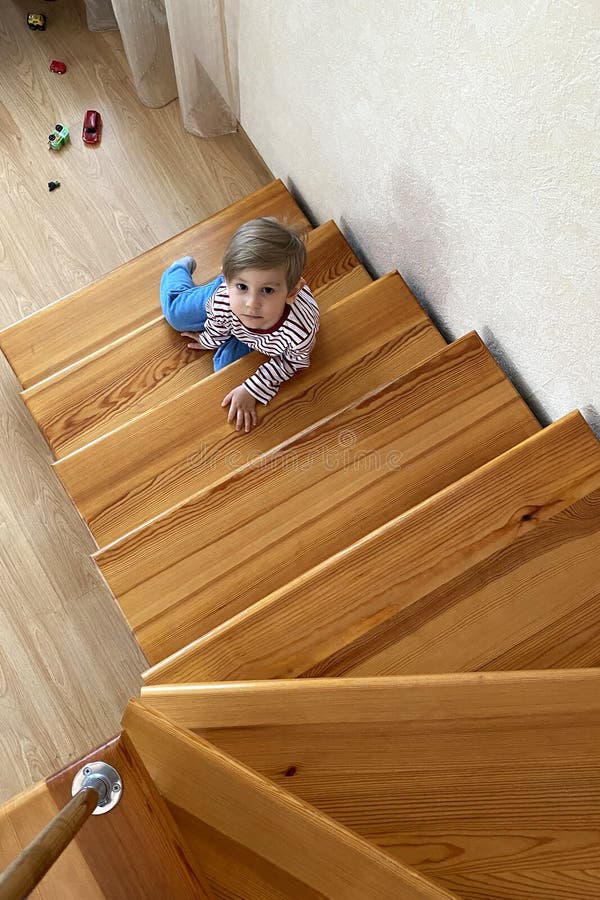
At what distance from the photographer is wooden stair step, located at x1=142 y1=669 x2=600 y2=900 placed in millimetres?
1072

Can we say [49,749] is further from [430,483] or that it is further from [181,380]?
[430,483]

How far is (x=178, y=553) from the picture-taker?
1.49 metres

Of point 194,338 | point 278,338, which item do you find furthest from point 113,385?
point 278,338

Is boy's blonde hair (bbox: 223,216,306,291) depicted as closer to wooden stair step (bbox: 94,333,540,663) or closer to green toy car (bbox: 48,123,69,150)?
wooden stair step (bbox: 94,333,540,663)

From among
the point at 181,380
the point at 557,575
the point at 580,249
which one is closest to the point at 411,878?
the point at 557,575

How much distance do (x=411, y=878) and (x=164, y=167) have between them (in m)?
2.09

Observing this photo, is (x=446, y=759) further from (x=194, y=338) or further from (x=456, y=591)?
(x=194, y=338)

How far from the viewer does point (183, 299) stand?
75.0 inches

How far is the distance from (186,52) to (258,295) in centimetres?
101

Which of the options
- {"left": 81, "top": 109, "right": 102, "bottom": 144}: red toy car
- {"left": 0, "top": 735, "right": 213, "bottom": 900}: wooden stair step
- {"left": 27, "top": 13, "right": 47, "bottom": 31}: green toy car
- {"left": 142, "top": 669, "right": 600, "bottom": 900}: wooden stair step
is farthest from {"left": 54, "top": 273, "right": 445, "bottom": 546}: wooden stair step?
{"left": 27, "top": 13, "right": 47, "bottom": 31}: green toy car

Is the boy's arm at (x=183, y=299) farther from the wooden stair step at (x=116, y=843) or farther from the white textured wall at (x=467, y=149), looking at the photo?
the wooden stair step at (x=116, y=843)

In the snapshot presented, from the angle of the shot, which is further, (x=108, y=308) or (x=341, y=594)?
(x=108, y=308)

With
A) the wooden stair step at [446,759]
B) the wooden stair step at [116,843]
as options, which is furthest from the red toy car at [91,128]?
the wooden stair step at [116,843]

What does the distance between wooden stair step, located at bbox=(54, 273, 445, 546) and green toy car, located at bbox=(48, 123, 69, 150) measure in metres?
1.13
